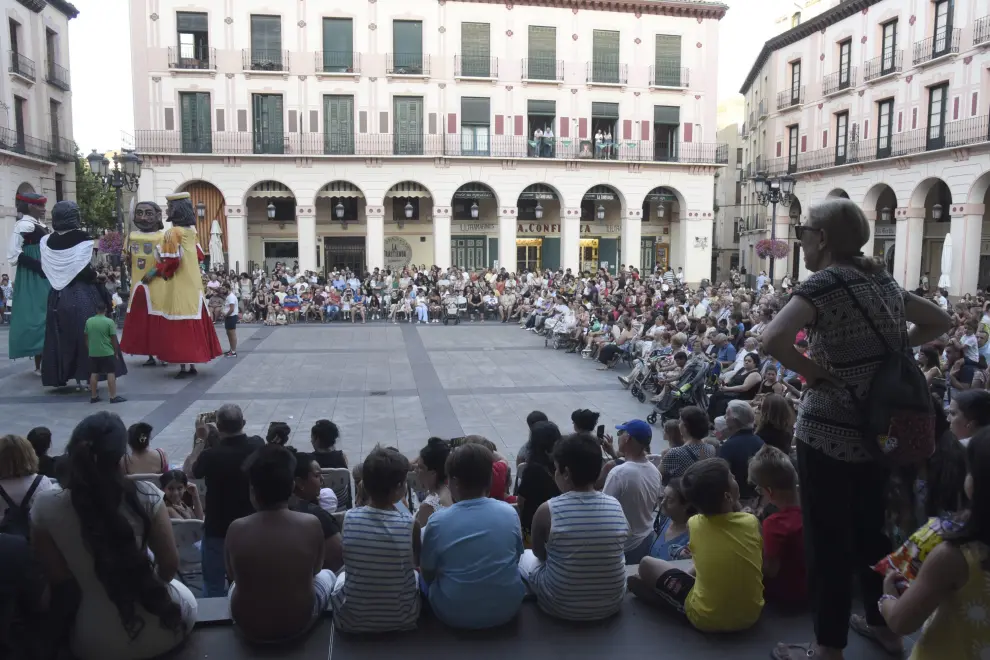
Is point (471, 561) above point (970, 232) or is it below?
below

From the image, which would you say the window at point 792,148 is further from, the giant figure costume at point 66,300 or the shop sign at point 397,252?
the giant figure costume at point 66,300

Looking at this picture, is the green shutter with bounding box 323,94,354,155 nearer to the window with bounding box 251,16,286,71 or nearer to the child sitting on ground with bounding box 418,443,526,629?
the window with bounding box 251,16,286,71

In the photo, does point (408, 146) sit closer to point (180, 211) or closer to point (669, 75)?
point (669, 75)

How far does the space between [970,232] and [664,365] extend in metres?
19.9

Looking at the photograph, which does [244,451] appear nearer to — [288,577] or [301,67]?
[288,577]

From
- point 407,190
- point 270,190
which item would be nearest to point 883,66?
point 407,190

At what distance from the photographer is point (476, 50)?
30.1 metres

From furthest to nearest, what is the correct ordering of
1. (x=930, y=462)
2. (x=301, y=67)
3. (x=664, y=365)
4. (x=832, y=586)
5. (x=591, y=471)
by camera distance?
(x=301, y=67) → (x=664, y=365) → (x=591, y=471) → (x=832, y=586) → (x=930, y=462)

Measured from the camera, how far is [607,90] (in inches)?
1217

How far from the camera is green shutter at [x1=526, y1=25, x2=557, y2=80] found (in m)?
30.4

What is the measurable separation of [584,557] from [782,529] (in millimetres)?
1005

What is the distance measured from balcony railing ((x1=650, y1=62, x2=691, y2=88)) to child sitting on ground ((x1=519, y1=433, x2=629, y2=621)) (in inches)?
1198

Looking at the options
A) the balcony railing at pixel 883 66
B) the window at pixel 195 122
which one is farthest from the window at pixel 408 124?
the balcony railing at pixel 883 66

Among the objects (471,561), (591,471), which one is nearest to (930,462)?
(591,471)
